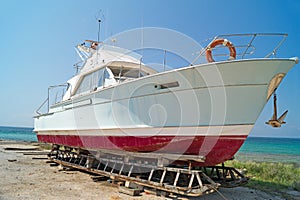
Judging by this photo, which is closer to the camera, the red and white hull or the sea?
the red and white hull

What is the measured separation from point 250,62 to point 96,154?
A: 532cm

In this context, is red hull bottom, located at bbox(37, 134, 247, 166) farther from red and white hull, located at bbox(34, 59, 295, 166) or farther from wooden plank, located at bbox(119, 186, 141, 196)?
wooden plank, located at bbox(119, 186, 141, 196)

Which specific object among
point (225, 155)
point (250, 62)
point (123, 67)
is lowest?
point (225, 155)

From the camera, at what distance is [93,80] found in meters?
8.27

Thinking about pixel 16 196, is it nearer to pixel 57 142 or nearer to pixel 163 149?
pixel 163 149

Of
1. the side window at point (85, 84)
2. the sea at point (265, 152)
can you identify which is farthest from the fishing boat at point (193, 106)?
the sea at point (265, 152)

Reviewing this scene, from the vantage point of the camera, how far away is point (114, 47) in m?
8.95

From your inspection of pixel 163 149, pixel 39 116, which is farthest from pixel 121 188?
pixel 39 116

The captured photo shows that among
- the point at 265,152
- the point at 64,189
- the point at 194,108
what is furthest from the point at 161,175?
the point at 265,152

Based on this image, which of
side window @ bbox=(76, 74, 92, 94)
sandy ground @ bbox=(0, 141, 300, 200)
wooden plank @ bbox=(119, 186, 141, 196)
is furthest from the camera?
side window @ bbox=(76, 74, 92, 94)

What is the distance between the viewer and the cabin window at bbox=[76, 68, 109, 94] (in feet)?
25.4

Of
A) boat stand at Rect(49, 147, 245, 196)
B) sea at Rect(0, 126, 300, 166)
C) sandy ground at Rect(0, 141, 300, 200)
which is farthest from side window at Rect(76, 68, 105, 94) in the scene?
sea at Rect(0, 126, 300, 166)

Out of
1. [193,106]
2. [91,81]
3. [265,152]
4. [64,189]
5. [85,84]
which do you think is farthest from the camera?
[265,152]

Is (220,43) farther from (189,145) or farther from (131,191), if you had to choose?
(131,191)
